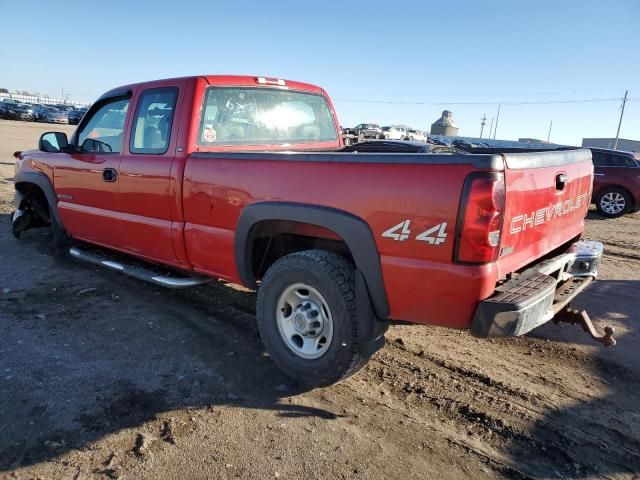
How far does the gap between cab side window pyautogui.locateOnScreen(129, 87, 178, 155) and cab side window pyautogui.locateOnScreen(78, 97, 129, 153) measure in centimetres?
27

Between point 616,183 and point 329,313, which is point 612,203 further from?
point 329,313

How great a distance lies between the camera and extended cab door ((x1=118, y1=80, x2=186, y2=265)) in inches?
153

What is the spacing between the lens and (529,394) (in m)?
3.15

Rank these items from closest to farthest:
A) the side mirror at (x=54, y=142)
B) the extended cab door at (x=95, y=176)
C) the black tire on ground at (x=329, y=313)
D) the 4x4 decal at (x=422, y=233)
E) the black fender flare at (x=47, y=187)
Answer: the 4x4 decal at (x=422, y=233) → the black tire on ground at (x=329, y=313) → the extended cab door at (x=95, y=176) → the side mirror at (x=54, y=142) → the black fender flare at (x=47, y=187)

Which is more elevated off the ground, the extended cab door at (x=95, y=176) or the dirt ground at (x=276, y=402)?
the extended cab door at (x=95, y=176)

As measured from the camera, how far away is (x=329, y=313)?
9.89 ft

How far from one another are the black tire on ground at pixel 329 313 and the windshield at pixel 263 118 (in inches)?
55.5

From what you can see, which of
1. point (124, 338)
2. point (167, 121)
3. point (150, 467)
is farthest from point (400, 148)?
point (150, 467)

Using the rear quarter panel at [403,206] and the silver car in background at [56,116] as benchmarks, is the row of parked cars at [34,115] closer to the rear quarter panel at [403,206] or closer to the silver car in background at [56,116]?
the silver car in background at [56,116]

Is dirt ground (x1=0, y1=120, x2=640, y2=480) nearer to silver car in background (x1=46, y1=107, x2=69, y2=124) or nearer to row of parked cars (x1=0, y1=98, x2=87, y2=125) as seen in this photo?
row of parked cars (x1=0, y1=98, x2=87, y2=125)

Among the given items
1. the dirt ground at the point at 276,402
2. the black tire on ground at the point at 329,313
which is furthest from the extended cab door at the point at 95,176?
the black tire on ground at the point at 329,313

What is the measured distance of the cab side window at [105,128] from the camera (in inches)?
180

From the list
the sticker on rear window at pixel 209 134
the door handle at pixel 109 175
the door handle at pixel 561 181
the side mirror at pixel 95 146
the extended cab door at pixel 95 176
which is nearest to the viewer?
the door handle at pixel 561 181

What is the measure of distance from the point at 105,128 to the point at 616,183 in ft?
35.9
